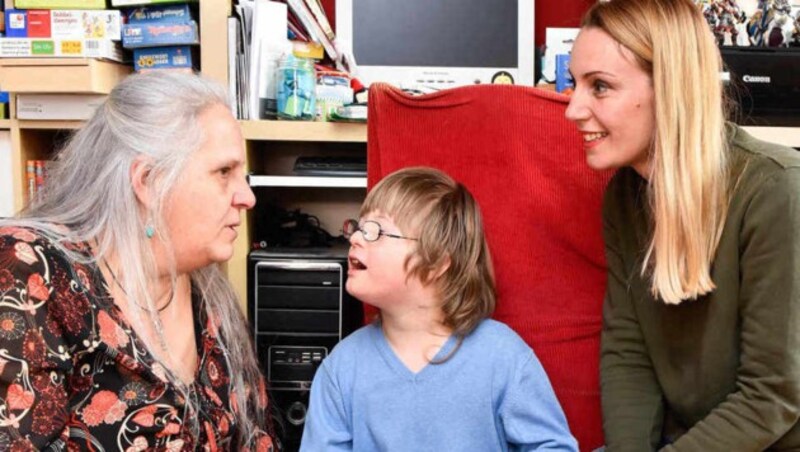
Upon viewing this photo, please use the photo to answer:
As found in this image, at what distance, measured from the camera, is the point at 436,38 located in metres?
2.26

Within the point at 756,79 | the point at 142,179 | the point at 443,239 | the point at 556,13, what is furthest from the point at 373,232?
the point at 556,13

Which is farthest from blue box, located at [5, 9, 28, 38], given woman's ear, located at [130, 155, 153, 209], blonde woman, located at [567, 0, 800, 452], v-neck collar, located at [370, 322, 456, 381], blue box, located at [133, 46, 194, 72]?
blonde woman, located at [567, 0, 800, 452]

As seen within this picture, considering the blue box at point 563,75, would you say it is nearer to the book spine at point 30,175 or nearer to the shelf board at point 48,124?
the shelf board at point 48,124

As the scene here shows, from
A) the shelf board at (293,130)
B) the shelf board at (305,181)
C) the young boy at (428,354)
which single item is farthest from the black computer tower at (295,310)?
the young boy at (428,354)

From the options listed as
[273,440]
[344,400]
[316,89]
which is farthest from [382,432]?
[316,89]

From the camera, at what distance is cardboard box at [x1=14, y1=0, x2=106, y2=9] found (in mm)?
1952

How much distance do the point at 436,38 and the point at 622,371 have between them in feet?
4.04

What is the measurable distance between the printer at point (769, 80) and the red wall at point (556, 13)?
0.62 metres

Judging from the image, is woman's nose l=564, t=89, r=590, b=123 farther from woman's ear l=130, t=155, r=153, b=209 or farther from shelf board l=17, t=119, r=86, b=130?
shelf board l=17, t=119, r=86, b=130

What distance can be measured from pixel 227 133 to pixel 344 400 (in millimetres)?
479

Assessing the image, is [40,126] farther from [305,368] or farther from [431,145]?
[431,145]

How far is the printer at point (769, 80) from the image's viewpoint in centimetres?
192

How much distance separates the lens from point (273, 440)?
4.60 feet

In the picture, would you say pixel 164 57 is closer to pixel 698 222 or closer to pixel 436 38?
pixel 436 38
